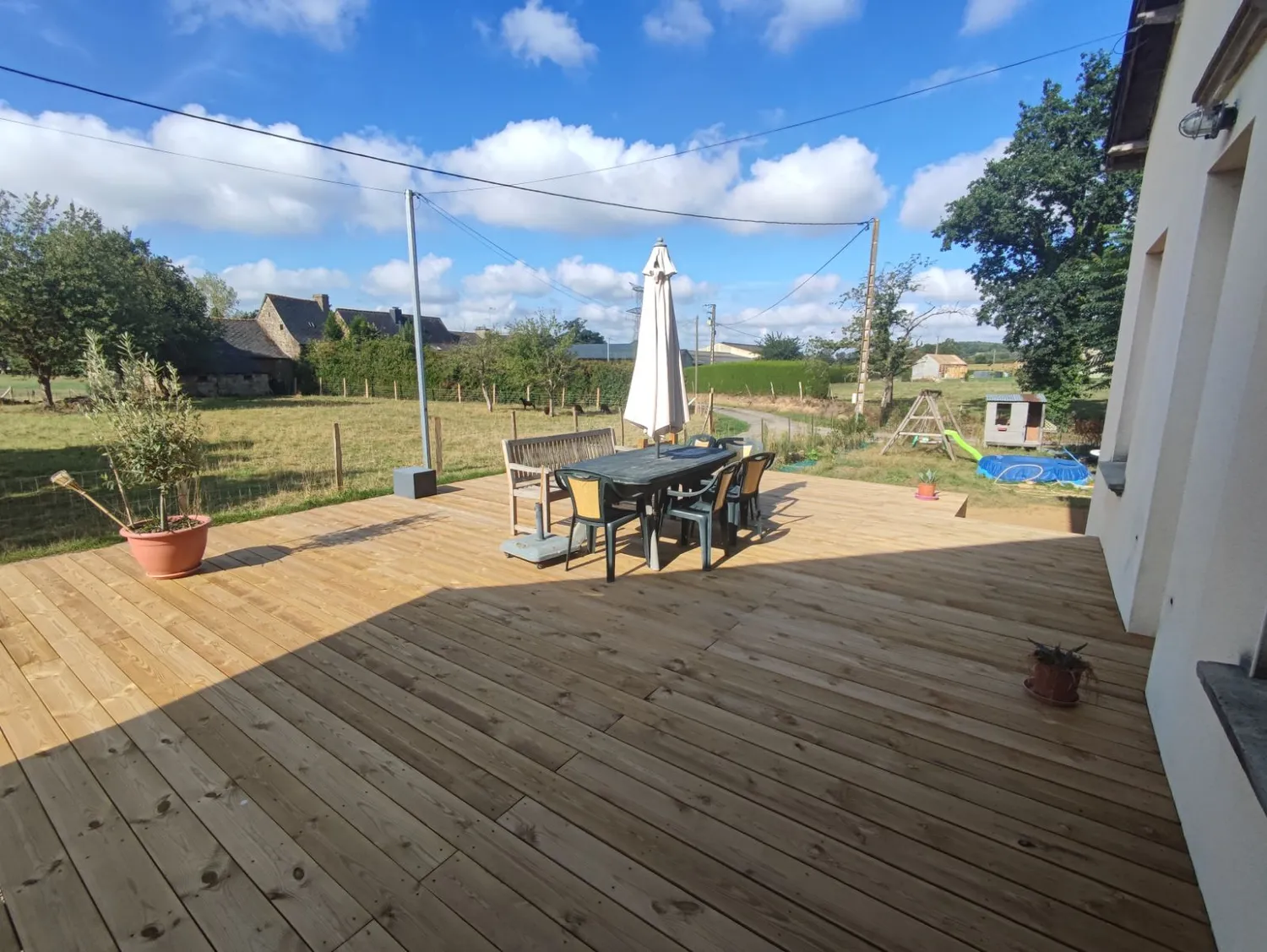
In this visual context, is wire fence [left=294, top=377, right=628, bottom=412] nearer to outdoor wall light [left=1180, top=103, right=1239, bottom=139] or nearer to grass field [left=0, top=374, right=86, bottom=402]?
grass field [left=0, top=374, right=86, bottom=402]

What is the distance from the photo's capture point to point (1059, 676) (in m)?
2.56

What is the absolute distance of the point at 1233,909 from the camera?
140cm

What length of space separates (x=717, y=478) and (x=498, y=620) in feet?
6.42

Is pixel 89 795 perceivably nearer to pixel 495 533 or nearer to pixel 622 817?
pixel 622 817

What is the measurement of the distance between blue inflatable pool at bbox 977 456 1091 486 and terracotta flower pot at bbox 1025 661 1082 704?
7927 millimetres

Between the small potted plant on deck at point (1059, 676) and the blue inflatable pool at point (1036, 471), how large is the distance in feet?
25.9

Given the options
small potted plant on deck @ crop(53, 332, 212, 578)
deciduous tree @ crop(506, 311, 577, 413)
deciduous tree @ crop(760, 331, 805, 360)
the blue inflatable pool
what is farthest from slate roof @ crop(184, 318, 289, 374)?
deciduous tree @ crop(760, 331, 805, 360)

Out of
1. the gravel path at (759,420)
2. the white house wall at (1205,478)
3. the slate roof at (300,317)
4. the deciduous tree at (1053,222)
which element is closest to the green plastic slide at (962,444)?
the gravel path at (759,420)

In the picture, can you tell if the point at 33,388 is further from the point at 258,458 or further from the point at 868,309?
the point at 868,309

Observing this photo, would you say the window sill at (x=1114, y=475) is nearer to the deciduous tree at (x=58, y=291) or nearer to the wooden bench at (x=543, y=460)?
the wooden bench at (x=543, y=460)

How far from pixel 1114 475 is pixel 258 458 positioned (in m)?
12.4

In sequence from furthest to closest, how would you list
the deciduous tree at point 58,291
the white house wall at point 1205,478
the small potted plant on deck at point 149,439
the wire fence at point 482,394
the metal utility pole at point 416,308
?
the wire fence at point 482,394, the deciduous tree at point 58,291, the metal utility pole at point 416,308, the small potted plant on deck at point 149,439, the white house wall at point 1205,478

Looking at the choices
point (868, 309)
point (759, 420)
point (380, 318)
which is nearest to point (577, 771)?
point (868, 309)

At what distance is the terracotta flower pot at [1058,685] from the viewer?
2.56m
